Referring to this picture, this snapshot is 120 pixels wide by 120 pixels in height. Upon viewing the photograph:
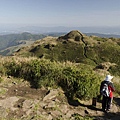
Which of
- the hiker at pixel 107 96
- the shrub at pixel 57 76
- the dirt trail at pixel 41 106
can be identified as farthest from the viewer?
the shrub at pixel 57 76

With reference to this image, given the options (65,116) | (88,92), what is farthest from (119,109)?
(65,116)

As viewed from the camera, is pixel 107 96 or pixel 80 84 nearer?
pixel 107 96

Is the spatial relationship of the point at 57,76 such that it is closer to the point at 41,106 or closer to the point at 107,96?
the point at 41,106

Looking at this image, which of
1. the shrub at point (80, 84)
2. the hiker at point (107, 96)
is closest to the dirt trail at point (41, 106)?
the hiker at point (107, 96)

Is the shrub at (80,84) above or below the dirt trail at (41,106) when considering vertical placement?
above

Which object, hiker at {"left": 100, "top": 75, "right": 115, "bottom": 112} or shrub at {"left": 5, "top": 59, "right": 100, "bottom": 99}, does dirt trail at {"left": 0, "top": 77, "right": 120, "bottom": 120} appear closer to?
hiker at {"left": 100, "top": 75, "right": 115, "bottom": 112}

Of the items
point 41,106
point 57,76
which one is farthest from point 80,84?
point 41,106

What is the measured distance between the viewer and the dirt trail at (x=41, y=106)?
922 cm

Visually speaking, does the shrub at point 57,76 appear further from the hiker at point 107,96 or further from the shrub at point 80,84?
the hiker at point 107,96

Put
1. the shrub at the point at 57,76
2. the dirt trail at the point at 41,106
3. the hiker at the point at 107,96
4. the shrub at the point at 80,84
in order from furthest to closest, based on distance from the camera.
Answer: the shrub at the point at 57,76, the shrub at the point at 80,84, the hiker at the point at 107,96, the dirt trail at the point at 41,106

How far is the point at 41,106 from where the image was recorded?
10.2 m

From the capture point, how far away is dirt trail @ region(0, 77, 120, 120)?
9219 mm


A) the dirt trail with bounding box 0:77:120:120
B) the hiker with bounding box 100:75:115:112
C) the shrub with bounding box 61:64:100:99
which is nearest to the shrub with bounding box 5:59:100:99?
the shrub with bounding box 61:64:100:99

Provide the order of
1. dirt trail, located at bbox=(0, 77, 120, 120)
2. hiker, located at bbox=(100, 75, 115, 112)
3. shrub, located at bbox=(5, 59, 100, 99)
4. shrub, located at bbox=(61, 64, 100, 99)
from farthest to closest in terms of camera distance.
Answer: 1. shrub, located at bbox=(5, 59, 100, 99)
2. shrub, located at bbox=(61, 64, 100, 99)
3. hiker, located at bbox=(100, 75, 115, 112)
4. dirt trail, located at bbox=(0, 77, 120, 120)
